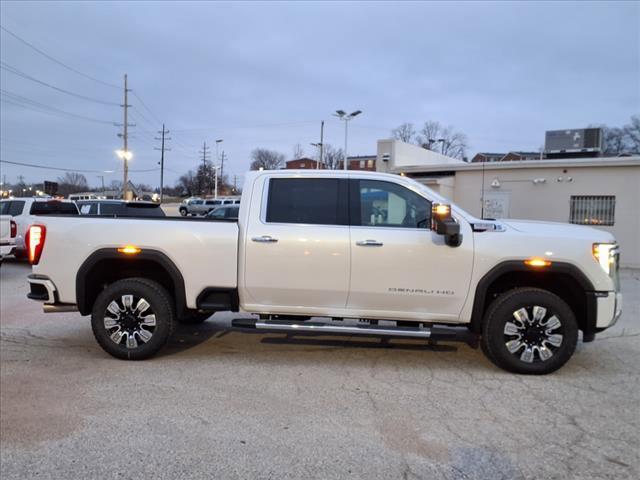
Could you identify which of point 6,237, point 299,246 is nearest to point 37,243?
point 299,246

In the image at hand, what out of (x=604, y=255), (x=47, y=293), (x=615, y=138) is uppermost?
(x=615, y=138)

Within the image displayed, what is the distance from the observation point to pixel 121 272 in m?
5.79

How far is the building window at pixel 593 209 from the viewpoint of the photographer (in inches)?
639

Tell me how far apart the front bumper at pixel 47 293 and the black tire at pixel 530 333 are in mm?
4499

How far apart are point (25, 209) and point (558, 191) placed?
16.5m

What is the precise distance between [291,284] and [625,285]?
1018cm

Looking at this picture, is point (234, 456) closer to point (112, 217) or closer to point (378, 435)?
point (378, 435)

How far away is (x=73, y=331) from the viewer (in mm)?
6793

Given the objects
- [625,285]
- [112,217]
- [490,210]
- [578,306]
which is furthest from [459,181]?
[112,217]

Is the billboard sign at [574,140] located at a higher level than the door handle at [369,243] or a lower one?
higher

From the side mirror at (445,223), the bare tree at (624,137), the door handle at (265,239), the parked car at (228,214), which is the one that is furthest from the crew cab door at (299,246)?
the bare tree at (624,137)

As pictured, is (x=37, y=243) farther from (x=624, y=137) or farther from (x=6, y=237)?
(x=624, y=137)

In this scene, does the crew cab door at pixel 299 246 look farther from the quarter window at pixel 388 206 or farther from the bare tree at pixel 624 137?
the bare tree at pixel 624 137

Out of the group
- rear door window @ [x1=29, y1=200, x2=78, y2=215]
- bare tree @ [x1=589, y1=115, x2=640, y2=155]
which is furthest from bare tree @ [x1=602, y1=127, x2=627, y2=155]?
rear door window @ [x1=29, y1=200, x2=78, y2=215]
